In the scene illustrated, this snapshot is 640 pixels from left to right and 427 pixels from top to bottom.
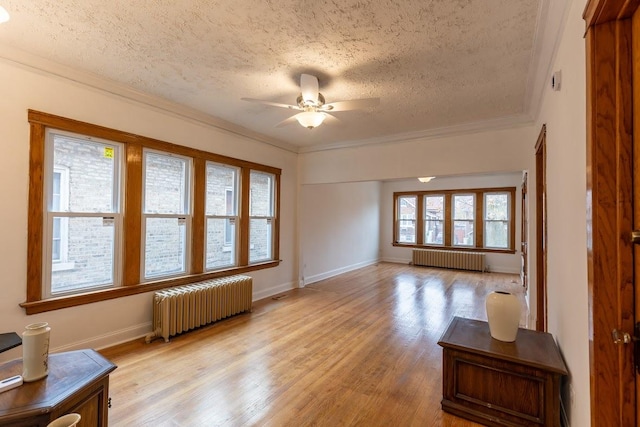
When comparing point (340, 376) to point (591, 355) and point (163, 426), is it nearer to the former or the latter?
point (163, 426)

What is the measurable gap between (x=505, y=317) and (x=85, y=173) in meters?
3.96

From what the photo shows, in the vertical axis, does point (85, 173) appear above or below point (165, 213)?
above

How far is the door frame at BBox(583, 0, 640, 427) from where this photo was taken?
1.11 meters

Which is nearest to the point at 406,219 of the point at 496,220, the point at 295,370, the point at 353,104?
the point at 496,220

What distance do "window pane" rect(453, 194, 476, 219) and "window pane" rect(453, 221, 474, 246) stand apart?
197mm

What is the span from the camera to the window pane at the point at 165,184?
3.50 meters

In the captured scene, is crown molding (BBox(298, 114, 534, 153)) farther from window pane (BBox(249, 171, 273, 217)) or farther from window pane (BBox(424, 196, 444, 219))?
window pane (BBox(424, 196, 444, 219))

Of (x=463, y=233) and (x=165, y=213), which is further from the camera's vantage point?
(x=463, y=233)

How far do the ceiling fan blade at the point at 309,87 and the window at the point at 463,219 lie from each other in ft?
22.7

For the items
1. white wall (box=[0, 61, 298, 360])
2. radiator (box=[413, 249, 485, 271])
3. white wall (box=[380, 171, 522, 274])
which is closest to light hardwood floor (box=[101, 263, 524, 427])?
white wall (box=[0, 61, 298, 360])

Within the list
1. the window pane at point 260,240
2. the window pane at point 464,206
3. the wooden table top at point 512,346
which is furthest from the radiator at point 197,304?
the window pane at point 464,206

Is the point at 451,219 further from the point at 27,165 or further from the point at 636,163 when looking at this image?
the point at 27,165

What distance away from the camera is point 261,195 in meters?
5.14

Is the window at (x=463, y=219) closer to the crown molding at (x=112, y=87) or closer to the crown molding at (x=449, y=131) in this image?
the crown molding at (x=449, y=131)
